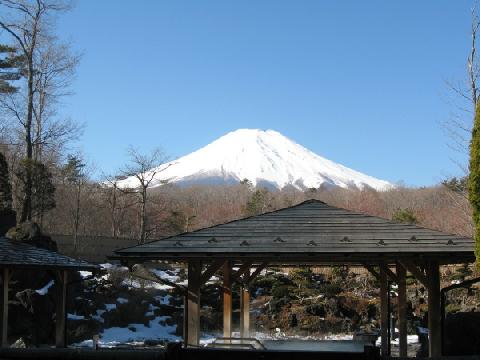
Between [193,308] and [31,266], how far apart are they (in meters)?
3.64

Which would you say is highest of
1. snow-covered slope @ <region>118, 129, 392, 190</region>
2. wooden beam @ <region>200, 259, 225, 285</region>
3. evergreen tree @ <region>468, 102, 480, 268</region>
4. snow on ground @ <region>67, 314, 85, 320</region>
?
snow-covered slope @ <region>118, 129, 392, 190</region>

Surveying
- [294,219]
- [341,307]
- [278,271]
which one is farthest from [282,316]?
[294,219]

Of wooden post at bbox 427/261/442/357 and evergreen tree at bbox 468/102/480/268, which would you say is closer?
evergreen tree at bbox 468/102/480/268

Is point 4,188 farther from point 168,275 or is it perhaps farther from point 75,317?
point 168,275

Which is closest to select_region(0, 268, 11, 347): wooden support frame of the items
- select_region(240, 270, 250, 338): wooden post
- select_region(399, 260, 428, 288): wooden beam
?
select_region(240, 270, 250, 338): wooden post

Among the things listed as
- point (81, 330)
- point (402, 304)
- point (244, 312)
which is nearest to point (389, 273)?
point (402, 304)

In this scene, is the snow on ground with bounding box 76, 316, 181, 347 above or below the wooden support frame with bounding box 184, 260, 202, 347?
below

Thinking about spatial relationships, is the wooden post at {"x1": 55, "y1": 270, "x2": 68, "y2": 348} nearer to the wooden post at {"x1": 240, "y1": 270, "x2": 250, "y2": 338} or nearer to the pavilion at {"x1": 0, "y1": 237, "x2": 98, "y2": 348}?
the pavilion at {"x1": 0, "y1": 237, "x2": 98, "y2": 348}

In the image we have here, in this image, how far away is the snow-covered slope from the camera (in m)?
142

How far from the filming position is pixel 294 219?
42.8 feet

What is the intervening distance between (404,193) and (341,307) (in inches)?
1978

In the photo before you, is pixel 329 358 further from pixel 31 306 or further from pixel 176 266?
pixel 176 266

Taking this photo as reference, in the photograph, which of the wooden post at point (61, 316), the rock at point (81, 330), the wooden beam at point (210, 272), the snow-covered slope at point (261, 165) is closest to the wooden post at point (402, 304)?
the wooden beam at point (210, 272)

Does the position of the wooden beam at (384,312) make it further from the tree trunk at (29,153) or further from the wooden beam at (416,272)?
the tree trunk at (29,153)
